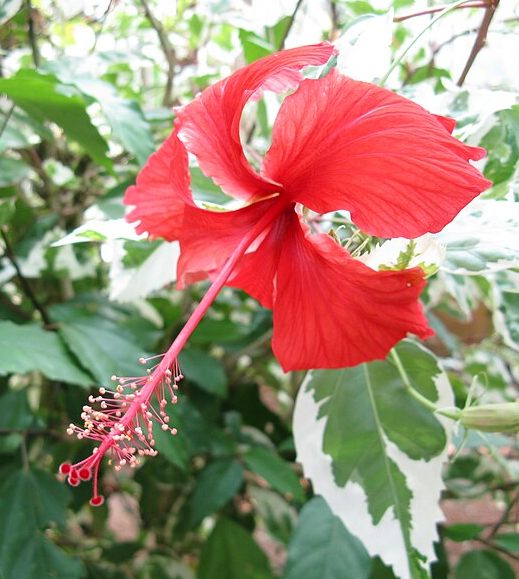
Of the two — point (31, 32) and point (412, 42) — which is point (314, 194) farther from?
point (31, 32)

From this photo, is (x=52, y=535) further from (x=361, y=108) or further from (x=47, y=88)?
(x=361, y=108)

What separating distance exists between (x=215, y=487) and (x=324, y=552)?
0.17 meters

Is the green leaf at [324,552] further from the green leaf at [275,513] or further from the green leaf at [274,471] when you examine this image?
the green leaf at [275,513]

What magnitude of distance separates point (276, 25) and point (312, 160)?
1.56ft

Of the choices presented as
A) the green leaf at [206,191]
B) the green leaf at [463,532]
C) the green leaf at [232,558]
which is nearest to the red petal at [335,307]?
the green leaf at [206,191]

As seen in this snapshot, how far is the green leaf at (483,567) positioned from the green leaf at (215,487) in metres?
0.26

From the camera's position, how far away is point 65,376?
0.45 meters

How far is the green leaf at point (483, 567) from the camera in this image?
2.04 ft

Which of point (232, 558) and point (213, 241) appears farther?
point (232, 558)

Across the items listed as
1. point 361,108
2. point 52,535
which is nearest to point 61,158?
point 52,535

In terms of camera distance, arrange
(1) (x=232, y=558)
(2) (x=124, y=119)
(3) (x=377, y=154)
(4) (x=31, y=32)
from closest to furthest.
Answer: (3) (x=377, y=154) → (2) (x=124, y=119) → (4) (x=31, y=32) → (1) (x=232, y=558)

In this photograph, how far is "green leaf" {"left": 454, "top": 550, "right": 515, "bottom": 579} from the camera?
62 centimetres

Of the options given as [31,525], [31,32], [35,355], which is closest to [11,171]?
[31,32]

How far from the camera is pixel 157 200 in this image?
36 centimetres
